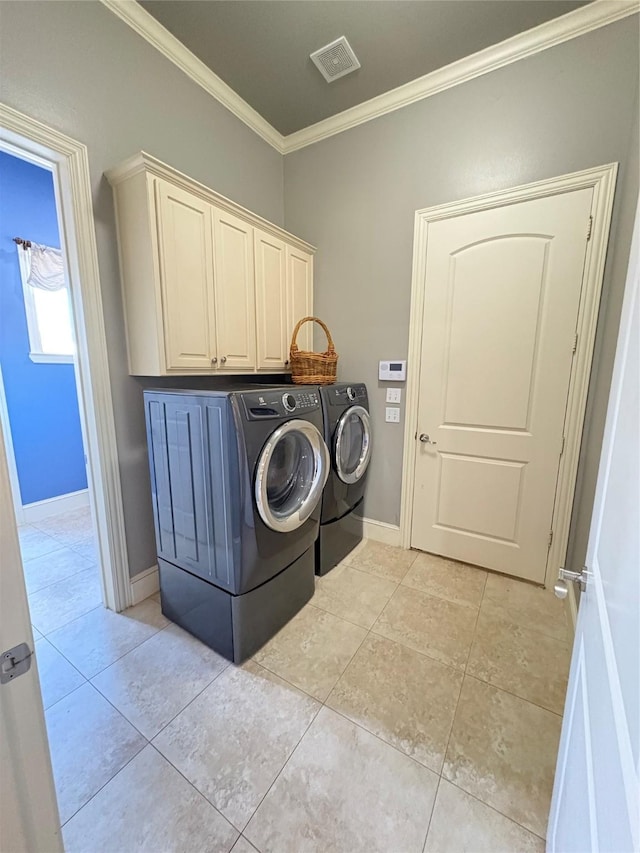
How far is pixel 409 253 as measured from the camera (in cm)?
223

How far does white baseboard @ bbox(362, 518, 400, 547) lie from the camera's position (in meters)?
2.53

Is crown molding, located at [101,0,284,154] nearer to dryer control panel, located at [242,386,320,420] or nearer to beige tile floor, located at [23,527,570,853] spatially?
dryer control panel, located at [242,386,320,420]

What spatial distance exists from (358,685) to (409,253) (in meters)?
2.40

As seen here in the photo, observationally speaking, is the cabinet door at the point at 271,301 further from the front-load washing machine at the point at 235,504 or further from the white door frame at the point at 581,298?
the white door frame at the point at 581,298

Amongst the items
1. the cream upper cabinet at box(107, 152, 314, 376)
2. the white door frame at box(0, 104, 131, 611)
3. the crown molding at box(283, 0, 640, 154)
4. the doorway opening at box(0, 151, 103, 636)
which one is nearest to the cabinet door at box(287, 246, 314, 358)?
the cream upper cabinet at box(107, 152, 314, 376)

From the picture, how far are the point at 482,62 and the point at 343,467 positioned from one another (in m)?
2.41

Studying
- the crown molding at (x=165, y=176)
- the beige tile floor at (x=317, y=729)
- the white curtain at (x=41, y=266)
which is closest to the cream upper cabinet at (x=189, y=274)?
the crown molding at (x=165, y=176)

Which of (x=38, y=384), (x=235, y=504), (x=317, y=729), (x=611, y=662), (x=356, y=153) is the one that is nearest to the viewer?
(x=611, y=662)

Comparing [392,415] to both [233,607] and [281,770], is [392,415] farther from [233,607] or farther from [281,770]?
[281,770]

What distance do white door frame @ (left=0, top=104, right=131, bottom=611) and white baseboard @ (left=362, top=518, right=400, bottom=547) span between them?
1.63 metres

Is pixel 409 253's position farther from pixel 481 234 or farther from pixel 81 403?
pixel 81 403

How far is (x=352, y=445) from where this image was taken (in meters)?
2.36

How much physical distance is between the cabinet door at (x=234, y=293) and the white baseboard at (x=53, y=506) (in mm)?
2331

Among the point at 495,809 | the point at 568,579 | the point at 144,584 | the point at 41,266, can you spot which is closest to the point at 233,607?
the point at 144,584
